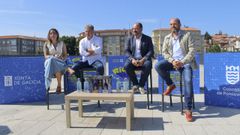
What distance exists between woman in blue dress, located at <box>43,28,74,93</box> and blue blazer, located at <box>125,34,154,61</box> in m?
1.29

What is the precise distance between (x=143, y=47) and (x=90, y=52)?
1128 millimetres

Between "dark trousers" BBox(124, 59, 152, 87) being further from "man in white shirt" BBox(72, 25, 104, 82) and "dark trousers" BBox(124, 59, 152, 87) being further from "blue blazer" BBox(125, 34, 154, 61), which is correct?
"man in white shirt" BBox(72, 25, 104, 82)

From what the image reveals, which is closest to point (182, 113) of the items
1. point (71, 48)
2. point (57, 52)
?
point (57, 52)

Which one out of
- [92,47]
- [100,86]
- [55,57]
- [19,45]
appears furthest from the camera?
[19,45]

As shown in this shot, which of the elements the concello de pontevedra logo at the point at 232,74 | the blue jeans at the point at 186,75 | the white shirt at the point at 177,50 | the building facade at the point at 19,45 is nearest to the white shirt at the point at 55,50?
the blue jeans at the point at 186,75

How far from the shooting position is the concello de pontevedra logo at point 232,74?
5852 millimetres

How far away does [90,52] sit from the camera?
6559 millimetres

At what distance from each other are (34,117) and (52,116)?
0.30 metres

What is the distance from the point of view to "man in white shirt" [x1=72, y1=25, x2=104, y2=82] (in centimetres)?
660

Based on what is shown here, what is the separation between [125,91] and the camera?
4.91m

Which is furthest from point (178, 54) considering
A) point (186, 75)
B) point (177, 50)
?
point (186, 75)

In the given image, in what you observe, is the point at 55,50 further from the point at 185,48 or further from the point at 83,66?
the point at 185,48

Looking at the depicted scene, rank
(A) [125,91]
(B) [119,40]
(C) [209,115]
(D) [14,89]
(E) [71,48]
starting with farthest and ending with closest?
1. (B) [119,40]
2. (E) [71,48]
3. (D) [14,89]
4. (C) [209,115]
5. (A) [125,91]

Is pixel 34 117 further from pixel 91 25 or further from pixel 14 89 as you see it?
pixel 91 25
